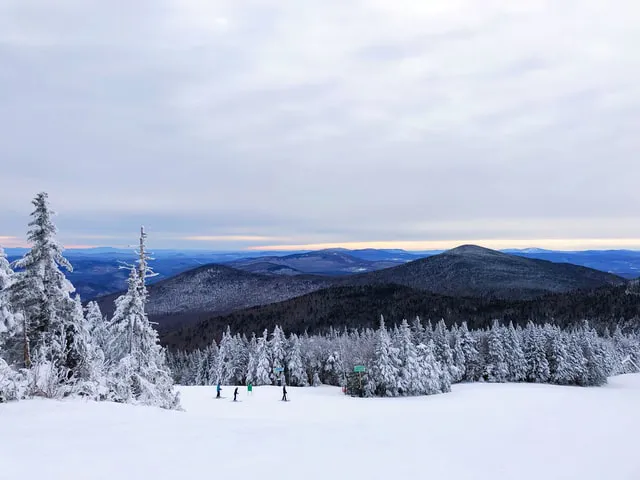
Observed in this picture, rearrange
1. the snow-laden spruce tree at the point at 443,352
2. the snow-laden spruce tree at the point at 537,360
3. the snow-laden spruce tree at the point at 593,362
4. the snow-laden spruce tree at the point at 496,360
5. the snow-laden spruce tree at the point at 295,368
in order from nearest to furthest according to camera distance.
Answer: the snow-laden spruce tree at the point at 443,352 → the snow-laden spruce tree at the point at 593,362 → the snow-laden spruce tree at the point at 496,360 → the snow-laden spruce tree at the point at 537,360 → the snow-laden spruce tree at the point at 295,368

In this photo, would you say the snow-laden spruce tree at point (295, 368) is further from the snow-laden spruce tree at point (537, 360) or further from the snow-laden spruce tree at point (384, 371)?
the snow-laden spruce tree at point (537, 360)

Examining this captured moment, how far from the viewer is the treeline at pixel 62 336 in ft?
44.4

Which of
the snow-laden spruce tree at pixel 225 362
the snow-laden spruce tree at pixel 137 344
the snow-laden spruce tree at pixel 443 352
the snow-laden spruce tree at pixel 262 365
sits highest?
the snow-laden spruce tree at pixel 137 344

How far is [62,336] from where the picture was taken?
13.8 m

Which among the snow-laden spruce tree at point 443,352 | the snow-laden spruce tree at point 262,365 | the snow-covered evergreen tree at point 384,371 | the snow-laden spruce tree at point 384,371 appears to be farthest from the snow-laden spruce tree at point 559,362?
the snow-laden spruce tree at point 262,365

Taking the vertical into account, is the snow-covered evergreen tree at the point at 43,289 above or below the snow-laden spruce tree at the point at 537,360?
above

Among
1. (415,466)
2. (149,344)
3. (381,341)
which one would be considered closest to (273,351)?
(381,341)

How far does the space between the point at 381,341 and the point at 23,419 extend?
1617 inches

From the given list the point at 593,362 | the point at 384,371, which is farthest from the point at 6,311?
the point at 593,362

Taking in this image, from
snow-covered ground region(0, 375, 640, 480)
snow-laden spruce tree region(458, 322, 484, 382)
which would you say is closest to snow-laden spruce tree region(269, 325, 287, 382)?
snow-laden spruce tree region(458, 322, 484, 382)

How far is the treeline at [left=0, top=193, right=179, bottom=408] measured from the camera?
13.5m

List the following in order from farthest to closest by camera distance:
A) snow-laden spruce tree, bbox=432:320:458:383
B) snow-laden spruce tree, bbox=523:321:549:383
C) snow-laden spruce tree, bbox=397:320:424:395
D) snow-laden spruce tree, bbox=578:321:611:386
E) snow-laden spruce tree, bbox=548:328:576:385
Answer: snow-laden spruce tree, bbox=523:321:549:383 < snow-laden spruce tree, bbox=548:328:576:385 < snow-laden spruce tree, bbox=578:321:611:386 < snow-laden spruce tree, bbox=432:320:458:383 < snow-laden spruce tree, bbox=397:320:424:395

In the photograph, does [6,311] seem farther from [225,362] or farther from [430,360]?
[225,362]

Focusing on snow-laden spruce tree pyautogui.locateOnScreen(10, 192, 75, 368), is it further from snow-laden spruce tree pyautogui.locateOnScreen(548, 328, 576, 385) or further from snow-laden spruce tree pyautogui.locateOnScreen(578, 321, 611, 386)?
snow-laden spruce tree pyautogui.locateOnScreen(578, 321, 611, 386)
